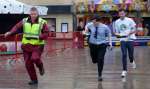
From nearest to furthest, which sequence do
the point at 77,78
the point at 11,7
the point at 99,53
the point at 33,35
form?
the point at 33,35 < the point at 99,53 < the point at 77,78 < the point at 11,7

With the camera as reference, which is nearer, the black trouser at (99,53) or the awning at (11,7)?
the black trouser at (99,53)

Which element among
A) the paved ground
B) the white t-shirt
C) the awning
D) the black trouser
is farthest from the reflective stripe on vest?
the awning

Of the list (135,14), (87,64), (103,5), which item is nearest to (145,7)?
(135,14)

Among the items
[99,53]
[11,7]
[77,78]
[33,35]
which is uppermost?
[11,7]

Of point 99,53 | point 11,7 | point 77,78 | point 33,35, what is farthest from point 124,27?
point 11,7

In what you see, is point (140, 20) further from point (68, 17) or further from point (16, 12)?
point (16, 12)

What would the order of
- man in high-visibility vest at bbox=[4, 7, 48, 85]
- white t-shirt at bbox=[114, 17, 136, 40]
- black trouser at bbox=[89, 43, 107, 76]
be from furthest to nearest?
1. white t-shirt at bbox=[114, 17, 136, 40]
2. black trouser at bbox=[89, 43, 107, 76]
3. man in high-visibility vest at bbox=[4, 7, 48, 85]

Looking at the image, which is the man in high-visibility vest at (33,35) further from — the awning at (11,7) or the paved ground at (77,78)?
the awning at (11,7)

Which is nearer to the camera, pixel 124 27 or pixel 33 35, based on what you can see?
pixel 33 35

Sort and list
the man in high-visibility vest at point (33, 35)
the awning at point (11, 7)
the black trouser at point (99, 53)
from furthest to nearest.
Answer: the awning at point (11, 7), the black trouser at point (99, 53), the man in high-visibility vest at point (33, 35)

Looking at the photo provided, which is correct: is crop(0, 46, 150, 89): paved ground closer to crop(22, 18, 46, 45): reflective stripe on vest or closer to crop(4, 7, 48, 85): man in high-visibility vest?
crop(4, 7, 48, 85): man in high-visibility vest

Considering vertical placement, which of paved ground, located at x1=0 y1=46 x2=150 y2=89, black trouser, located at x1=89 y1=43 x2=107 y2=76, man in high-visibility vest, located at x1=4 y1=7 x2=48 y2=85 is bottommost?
paved ground, located at x1=0 y1=46 x2=150 y2=89

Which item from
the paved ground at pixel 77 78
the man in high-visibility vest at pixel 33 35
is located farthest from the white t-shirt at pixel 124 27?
the man in high-visibility vest at pixel 33 35

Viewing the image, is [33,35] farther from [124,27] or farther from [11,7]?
[11,7]
